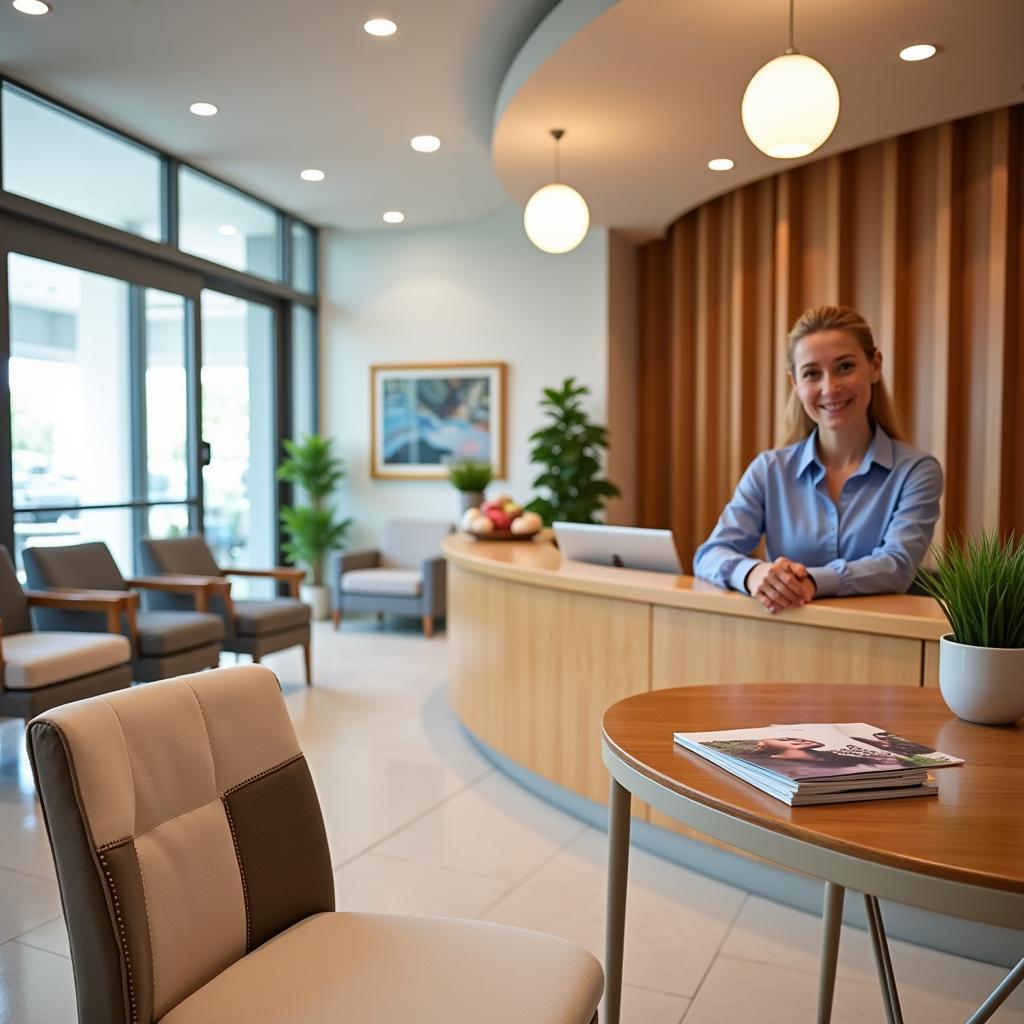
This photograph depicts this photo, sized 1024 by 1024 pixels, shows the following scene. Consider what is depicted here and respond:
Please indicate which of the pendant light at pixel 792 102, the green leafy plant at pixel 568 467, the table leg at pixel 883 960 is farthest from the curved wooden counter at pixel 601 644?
the green leafy plant at pixel 568 467

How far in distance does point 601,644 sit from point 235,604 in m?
2.95

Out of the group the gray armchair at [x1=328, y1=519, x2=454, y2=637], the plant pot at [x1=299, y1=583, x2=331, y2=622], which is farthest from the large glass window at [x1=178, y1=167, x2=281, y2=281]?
the plant pot at [x1=299, y1=583, x2=331, y2=622]

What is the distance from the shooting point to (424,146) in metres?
6.25

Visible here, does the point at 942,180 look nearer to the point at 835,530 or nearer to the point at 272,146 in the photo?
the point at 835,530

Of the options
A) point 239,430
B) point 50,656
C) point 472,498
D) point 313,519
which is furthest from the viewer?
point 313,519

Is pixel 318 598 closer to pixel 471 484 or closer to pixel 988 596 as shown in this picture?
pixel 471 484

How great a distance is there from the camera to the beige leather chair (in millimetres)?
1164

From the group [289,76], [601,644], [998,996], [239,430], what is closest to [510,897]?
[601,644]

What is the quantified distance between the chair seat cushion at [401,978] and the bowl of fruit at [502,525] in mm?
3120

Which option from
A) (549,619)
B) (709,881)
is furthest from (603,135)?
(709,881)

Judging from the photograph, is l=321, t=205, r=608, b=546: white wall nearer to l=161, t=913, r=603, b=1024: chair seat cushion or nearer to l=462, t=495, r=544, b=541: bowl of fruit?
l=462, t=495, r=544, b=541: bowl of fruit

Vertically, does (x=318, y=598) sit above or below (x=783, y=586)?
below

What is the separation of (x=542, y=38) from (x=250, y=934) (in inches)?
158

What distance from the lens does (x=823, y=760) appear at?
1.22 meters
